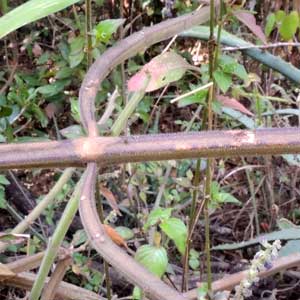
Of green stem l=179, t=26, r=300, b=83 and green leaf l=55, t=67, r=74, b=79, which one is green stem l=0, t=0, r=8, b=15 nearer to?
green leaf l=55, t=67, r=74, b=79

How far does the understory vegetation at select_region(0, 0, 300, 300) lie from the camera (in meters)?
0.91

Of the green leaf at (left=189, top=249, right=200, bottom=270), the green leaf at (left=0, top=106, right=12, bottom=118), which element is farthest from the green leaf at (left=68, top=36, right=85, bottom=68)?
the green leaf at (left=189, top=249, right=200, bottom=270)

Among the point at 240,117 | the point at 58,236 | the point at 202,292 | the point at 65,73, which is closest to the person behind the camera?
the point at 58,236

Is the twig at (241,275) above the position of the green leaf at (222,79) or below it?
below

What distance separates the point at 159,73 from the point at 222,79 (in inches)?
5.3

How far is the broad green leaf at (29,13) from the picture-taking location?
2.21ft

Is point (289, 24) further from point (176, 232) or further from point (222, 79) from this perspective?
point (176, 232)

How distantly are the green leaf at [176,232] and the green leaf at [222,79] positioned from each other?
200 mm

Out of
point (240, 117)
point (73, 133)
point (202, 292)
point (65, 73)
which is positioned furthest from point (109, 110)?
point (65, 73)

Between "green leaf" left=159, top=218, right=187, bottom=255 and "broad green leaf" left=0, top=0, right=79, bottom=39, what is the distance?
0.41 meters

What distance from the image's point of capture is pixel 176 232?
1.01 meters

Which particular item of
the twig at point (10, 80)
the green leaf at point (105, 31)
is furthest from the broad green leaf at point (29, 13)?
the twig at point (10, 80)

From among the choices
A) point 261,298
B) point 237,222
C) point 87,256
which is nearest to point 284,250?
point 261,298

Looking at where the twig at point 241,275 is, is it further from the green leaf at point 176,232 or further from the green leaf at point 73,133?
the green leaf at point 73,133
